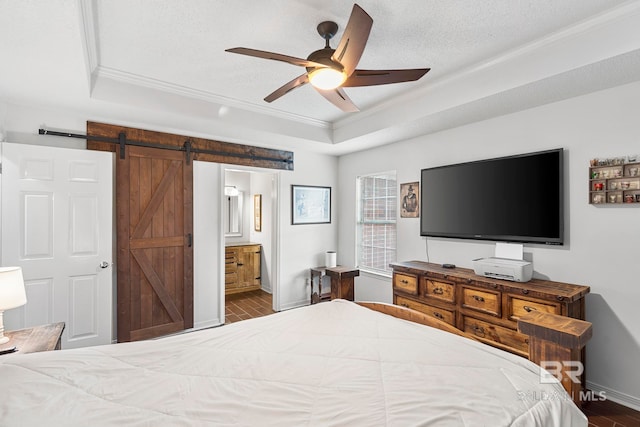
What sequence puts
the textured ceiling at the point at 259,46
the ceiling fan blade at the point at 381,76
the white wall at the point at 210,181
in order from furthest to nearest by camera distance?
the white wall at the point at 210,181 → the ceiling fan blade at the point at 381,76 → the textured ceiling at the point at 259,46

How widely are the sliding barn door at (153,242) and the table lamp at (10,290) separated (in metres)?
1.42

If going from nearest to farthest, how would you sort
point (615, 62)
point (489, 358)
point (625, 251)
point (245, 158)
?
point (489, 358) < point (615, 62) < point (625, 251) < point (245, 158)

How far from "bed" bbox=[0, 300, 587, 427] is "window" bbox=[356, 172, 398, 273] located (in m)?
2.79

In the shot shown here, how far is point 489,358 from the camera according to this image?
1.37m

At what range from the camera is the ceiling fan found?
1637 mm

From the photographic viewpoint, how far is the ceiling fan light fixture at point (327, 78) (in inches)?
74.4

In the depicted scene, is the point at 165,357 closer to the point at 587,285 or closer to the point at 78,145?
the point at 78,145

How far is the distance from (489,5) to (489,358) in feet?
6.50

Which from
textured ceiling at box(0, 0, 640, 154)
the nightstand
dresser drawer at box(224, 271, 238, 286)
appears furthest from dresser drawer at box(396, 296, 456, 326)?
dresser drawer at box(224, 271, 238, 286)

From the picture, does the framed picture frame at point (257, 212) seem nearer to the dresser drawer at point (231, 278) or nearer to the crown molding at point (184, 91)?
the dresser drawer at point (231, 278)

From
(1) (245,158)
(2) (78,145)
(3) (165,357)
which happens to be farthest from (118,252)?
(3) (165,357)

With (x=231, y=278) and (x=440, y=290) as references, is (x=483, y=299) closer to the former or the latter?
(x=440, y=290)

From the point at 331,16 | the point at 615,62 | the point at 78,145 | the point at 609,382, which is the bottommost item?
the point at 609,382

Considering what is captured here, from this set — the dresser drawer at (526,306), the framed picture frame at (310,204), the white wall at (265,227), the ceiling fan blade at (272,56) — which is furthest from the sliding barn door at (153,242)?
the dresser drawer at (526,306)
